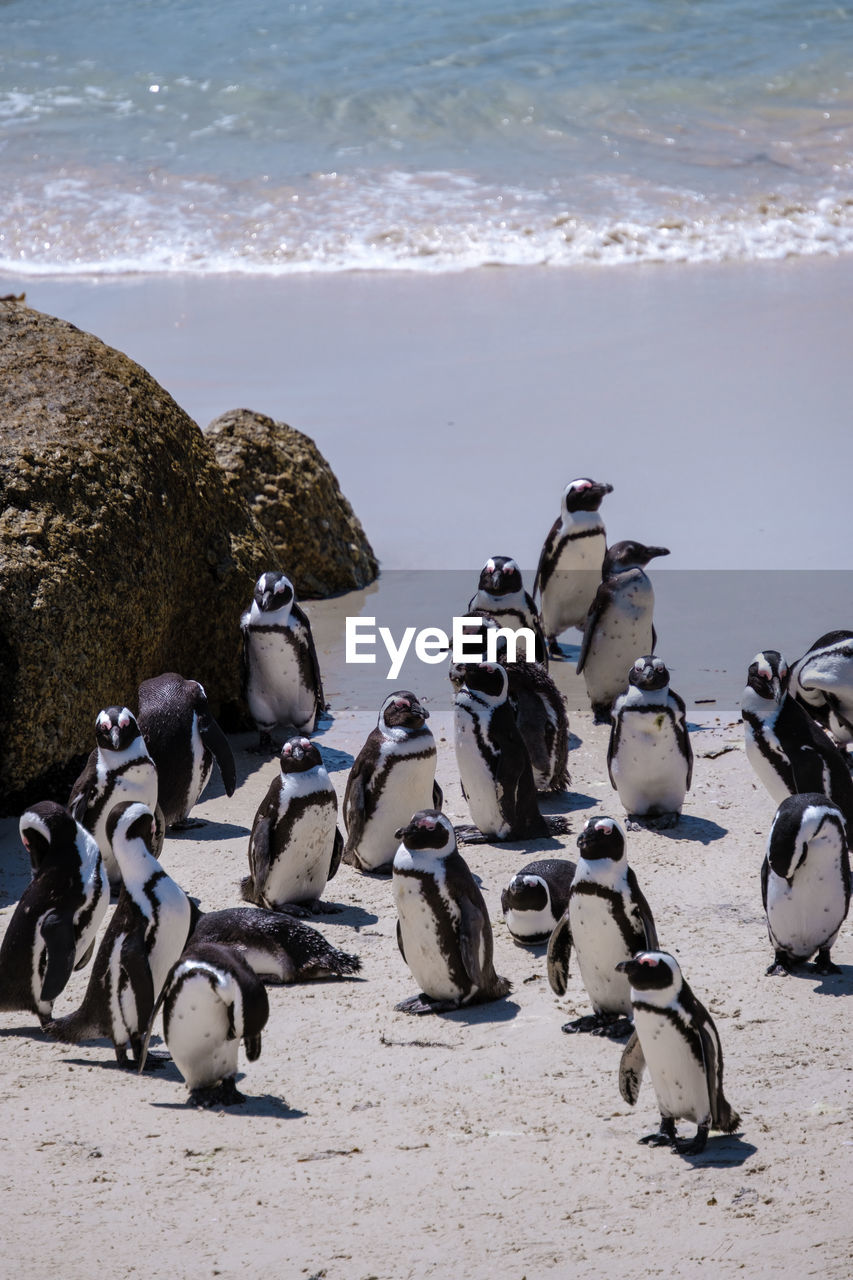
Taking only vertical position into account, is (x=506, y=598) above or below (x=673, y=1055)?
above

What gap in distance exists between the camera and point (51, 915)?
4.74 metres

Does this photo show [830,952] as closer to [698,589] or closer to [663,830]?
[663,830]

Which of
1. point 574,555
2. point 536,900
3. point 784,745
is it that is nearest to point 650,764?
point 784,745

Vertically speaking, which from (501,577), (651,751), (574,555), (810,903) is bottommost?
(810,903)

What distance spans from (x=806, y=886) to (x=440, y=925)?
1.12 m

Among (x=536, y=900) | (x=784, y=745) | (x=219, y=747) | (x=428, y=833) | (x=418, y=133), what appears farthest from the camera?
(x=418, y=133)

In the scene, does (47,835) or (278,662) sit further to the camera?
(278,662)

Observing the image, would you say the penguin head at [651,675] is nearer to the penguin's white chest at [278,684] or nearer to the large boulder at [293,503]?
the penguin's white chest at [278,684]

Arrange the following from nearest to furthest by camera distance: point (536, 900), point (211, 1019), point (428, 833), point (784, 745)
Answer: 1. point (211, 1019)
2. point (428, 833)
3. point (536, 900)
4. point (784, 745)

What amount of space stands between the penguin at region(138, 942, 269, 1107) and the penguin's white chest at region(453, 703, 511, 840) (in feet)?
6.77

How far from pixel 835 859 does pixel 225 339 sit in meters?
9.31

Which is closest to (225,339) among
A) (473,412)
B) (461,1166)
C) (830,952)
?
(473,412)

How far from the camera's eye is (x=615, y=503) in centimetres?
972

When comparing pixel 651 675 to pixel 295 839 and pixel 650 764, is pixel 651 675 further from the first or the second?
pixel 295 839
